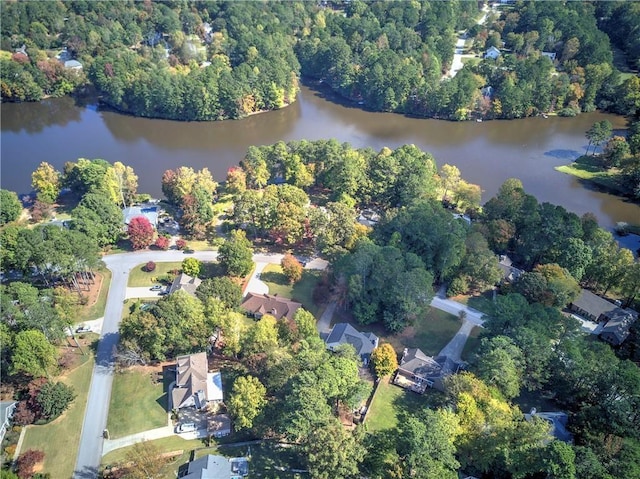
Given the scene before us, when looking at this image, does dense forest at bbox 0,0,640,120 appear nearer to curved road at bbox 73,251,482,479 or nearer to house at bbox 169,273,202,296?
curved road at bbox 73,251,482,479

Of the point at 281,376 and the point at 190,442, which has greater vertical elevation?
the point at 281,376

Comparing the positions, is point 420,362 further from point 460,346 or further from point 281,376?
point 281,376

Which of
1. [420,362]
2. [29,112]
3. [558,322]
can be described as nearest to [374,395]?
[420,362]

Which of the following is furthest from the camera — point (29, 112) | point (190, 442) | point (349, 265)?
point (29, 112)

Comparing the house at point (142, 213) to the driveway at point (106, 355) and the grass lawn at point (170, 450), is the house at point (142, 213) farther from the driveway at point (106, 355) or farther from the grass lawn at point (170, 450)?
the grass lawn at point (170, 450)

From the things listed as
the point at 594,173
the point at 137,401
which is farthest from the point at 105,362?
the point at 594,173

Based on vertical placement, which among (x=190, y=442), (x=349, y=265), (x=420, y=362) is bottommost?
(x=190, y=442)

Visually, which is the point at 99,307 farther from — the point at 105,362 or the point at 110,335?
the point at 105,362
